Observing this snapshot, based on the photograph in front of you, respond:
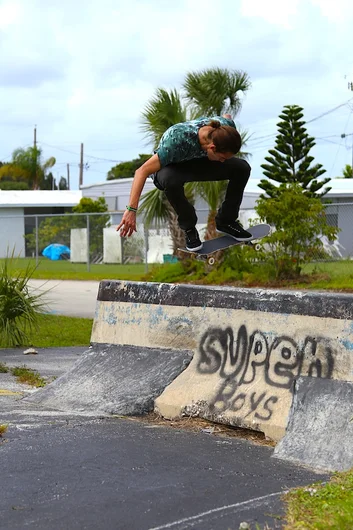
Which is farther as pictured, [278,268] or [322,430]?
[278,268]

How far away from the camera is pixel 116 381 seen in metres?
7.09

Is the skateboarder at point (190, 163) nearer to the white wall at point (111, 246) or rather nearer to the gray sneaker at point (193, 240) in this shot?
the gray sneaker at point (193, 240)

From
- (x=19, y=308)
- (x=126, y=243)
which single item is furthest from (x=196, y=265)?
(x=19, y=308)

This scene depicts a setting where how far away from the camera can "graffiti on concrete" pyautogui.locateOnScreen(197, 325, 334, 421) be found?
6012 millimetres

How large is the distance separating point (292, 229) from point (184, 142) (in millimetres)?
12484

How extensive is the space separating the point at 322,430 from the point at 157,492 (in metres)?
1.43

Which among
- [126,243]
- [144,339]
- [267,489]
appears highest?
[126,243]

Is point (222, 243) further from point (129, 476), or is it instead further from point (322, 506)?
point (322, 506)

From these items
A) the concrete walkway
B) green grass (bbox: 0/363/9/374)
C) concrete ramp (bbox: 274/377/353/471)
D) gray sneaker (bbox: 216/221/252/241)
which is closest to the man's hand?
gray sneaker (bbox: 216/221/252/241)

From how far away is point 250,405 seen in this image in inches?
242

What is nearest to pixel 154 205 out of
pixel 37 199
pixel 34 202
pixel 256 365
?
pixel 256 365

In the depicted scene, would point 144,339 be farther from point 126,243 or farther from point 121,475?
point 126,243

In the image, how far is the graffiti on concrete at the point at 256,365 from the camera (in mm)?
6012

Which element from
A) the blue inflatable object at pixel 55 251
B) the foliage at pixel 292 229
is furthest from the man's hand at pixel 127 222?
the blue inflatable object at pixel 55 251
